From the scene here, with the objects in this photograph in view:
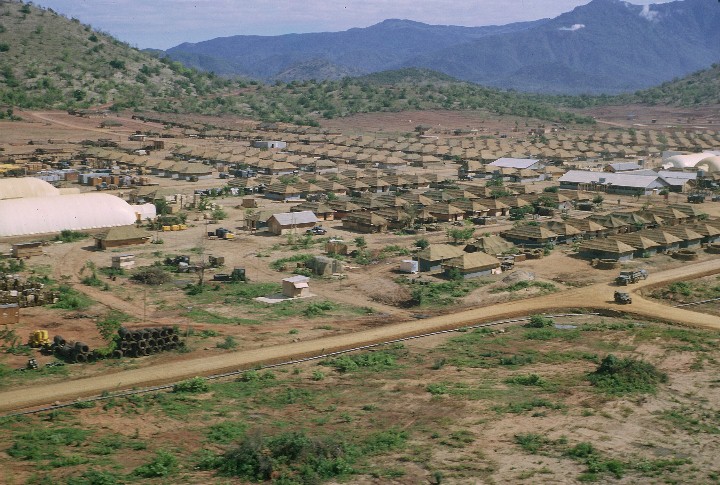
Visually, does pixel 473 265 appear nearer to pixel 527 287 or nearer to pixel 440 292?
pixel 527 287

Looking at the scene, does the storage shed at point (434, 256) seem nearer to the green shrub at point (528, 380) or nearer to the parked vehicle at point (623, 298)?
the parked vehicle at point (623, 298)

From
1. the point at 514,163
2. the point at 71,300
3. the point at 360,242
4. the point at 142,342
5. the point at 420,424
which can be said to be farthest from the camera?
the point at 514,163

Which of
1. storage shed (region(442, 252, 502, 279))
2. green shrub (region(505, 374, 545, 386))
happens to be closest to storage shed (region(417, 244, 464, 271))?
storage shed (region(442, 252, 502, 279))

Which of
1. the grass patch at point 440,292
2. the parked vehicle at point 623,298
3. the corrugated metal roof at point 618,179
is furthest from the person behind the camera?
the corrugated metal roof at point 618,179

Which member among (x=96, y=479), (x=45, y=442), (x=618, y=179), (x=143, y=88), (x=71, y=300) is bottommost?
(x=45, y=442)

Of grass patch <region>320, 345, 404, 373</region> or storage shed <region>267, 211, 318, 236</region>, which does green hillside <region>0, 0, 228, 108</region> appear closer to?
storage shed <region>267, 211, 318, 236</region>

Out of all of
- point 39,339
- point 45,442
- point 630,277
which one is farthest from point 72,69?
point 45,442

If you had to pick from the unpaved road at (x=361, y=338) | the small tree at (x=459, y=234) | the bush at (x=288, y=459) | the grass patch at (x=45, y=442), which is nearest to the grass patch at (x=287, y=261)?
the small tree at (x=459, y=234)
